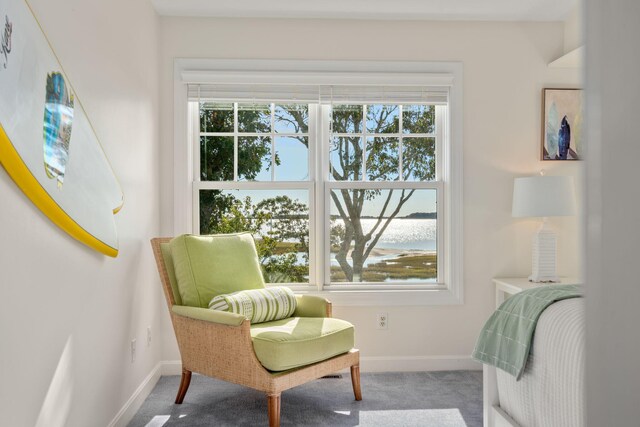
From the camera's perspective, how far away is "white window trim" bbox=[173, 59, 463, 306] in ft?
12.0

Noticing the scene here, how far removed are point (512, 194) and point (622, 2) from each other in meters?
3.70

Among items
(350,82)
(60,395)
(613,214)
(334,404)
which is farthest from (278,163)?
(613,214)

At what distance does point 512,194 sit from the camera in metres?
3.79

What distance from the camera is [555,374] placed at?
5.88 feet

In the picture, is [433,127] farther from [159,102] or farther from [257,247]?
[159,102]

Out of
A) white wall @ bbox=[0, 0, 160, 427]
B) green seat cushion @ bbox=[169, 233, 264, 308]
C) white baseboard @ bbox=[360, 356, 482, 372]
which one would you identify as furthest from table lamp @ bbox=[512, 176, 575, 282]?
white wall @ bbox=[0, 0, 160, 427]

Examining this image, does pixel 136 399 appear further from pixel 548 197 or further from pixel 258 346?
pixel 548 197

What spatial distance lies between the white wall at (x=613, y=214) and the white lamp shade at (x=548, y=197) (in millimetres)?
3278

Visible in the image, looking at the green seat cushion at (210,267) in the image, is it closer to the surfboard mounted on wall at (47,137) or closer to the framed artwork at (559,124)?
the surfboard mounted on wall at (47,137)

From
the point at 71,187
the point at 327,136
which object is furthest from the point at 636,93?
the point at 327,136

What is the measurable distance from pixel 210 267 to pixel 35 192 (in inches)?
58.1

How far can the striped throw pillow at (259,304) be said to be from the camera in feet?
9.52

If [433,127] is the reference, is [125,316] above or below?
below

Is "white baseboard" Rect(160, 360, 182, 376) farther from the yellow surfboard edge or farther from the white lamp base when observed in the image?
the white lamp base
